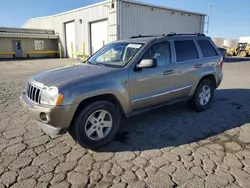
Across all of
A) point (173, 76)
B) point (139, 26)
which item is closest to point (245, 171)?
point (173, 76)

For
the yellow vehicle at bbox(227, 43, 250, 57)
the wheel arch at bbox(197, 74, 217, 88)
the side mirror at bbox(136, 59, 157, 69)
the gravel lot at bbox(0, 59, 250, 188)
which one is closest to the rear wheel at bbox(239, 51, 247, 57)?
the yellow vehicle at bbox(227, 43, 250, 57)

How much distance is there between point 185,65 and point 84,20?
18294 mm

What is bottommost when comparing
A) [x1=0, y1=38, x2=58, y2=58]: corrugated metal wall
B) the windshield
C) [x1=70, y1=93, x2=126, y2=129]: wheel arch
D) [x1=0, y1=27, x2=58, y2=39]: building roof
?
[x1=70, y1=93, x2=126, y2=129]: wheel arch

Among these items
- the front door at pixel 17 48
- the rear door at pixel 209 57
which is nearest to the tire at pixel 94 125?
the rear door at pixel 209 57

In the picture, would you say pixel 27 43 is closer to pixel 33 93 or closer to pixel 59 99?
pixel 33 93

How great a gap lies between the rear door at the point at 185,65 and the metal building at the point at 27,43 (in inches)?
1010

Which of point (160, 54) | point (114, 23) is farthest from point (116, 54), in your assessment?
point (114, 23)

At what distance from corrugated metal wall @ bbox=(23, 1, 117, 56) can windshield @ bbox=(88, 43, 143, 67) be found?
12.5 m

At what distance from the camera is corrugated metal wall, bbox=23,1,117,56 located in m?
17.0

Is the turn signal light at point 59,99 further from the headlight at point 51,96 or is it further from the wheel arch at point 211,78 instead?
the wheel arch at point 211,78

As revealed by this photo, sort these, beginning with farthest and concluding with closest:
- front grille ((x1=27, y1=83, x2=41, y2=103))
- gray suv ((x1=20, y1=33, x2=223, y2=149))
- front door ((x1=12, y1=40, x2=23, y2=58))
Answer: front door ((x1=12, y1=40, x2=23, y2=58)) < front grille ((x1=27, y1=83, x2=41, y2=103)) < gray suv ((x1=20, y1=33, x2=223, y2=149))

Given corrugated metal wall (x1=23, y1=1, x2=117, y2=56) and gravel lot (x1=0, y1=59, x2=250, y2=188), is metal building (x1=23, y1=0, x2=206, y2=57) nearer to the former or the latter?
corrugated metal wall (x1=23, y1=1, x2=117, y2=56)

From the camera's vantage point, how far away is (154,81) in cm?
411

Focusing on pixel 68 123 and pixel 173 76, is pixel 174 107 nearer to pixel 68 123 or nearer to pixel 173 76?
A: pixel 173 76
